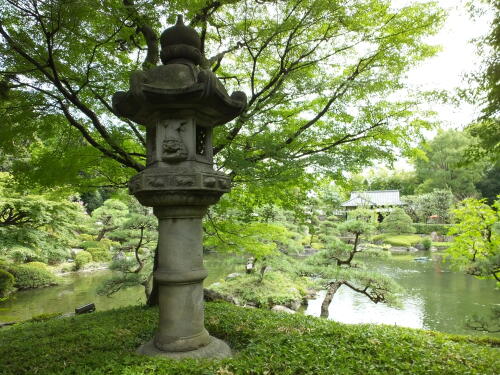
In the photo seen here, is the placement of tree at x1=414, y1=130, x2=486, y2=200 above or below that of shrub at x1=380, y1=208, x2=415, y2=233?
above

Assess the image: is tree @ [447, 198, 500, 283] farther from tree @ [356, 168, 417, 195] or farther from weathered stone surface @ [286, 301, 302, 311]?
tree @ [356, 168, 417, 195]

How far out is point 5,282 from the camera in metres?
11.9

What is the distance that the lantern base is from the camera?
3.41 metres

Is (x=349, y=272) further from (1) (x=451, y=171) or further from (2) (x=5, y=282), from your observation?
(1) (x=451, y=171)

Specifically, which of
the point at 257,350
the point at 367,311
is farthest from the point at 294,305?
the point at 257,350

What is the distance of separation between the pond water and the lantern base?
7090 millimetres

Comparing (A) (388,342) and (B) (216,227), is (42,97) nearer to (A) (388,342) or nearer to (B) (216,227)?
(B) (216,227)

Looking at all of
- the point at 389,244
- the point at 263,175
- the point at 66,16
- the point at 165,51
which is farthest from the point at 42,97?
the point at 389,244

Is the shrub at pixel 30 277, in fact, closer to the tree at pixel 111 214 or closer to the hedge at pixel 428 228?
the tree at pixel 111 214

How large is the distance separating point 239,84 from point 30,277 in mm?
12956

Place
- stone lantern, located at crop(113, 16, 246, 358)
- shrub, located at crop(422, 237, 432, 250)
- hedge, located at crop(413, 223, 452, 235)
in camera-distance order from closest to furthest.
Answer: stone lantern, located at crop(113, 16, 246, 358) < shrub, located at crop(422, 237, 432, 250) < hedge, located at crop(413, 223, 452, 235)

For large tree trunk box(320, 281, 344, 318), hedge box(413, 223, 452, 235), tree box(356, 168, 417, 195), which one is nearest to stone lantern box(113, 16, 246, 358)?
large tree trunk box(320, 281, 344, 318)

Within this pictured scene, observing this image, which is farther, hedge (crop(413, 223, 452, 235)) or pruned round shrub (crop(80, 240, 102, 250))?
hedge (crop(413, 223, 452, 235))

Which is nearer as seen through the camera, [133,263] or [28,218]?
[133,263]
